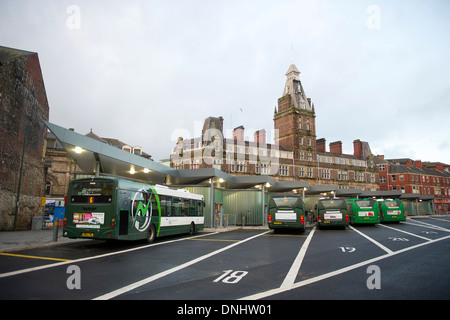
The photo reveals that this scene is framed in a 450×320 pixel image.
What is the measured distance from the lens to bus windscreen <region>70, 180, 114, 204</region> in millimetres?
12238

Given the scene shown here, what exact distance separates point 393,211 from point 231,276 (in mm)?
26638

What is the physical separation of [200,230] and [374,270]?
1492 cm

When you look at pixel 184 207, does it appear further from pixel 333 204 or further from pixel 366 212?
pixel 366 212

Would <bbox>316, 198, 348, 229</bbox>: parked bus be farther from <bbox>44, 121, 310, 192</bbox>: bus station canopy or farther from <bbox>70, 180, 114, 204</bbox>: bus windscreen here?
<bbox>70, 180, 114, 204</bbox>: bus windscreen

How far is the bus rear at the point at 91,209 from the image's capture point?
11984mm

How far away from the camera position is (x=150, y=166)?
65.3 feet

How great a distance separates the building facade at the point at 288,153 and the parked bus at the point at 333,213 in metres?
28.8

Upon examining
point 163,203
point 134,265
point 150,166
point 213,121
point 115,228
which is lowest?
point 134,265

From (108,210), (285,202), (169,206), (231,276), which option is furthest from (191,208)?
(231,276)

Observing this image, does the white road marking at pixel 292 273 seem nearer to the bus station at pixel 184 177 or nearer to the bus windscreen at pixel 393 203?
the bus station at pixel 184 177

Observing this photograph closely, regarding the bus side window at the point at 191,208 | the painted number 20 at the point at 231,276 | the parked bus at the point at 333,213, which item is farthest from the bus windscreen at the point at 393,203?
the painted number 20 at the point at 231,276

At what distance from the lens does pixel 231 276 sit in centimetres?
709
